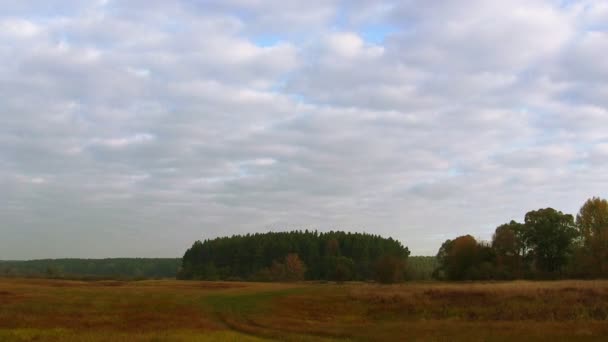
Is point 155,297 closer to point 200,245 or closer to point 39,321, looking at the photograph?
point 39,321

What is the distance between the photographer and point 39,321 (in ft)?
131

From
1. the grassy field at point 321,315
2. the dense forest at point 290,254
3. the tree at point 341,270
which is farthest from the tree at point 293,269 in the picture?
the grassy field at point 321,315

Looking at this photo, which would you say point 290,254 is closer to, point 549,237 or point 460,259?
point 460,259

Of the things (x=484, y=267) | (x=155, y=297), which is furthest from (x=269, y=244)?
(x=155, y=297)

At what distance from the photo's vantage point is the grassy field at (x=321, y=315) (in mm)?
33562

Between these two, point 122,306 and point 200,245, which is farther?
point 200,245

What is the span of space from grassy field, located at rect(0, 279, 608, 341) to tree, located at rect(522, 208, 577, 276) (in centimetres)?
4947

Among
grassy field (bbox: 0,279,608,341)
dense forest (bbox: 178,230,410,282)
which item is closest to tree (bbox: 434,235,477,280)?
dense forest (bbox: 178,230,410,282)

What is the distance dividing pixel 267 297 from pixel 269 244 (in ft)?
382

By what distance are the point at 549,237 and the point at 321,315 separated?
67220mm

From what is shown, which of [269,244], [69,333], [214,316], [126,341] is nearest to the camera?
[126,341]

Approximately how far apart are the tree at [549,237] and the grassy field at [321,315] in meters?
49.5

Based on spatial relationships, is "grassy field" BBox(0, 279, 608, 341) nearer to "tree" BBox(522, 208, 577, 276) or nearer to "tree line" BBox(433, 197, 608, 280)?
"tree line" BBox(433, 197, 608, 280)

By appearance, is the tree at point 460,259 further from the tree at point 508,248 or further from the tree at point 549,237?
the tree at point 549,237
